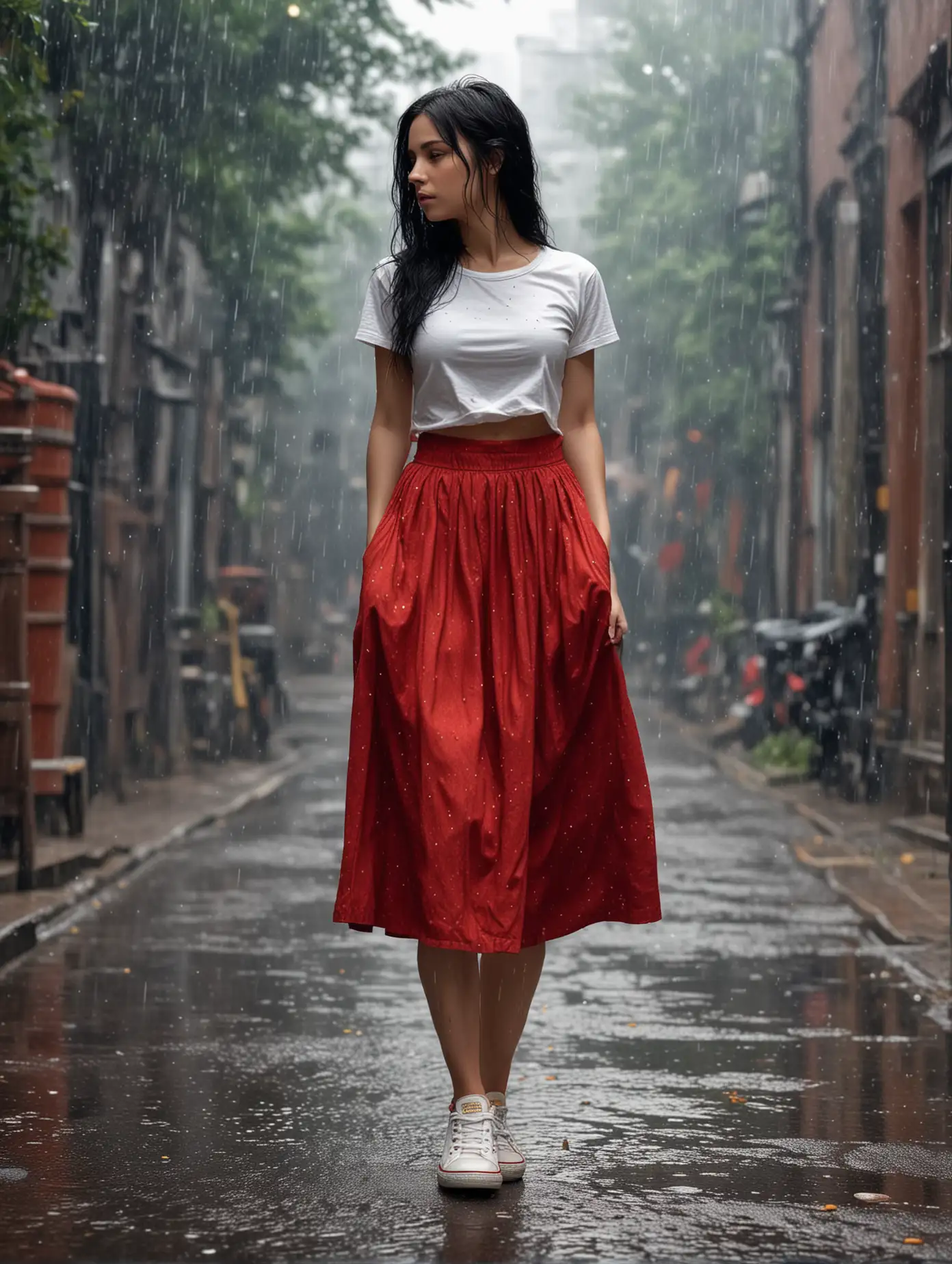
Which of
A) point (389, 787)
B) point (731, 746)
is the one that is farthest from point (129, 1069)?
point (731, 746)

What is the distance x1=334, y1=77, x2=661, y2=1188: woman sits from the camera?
174 inches

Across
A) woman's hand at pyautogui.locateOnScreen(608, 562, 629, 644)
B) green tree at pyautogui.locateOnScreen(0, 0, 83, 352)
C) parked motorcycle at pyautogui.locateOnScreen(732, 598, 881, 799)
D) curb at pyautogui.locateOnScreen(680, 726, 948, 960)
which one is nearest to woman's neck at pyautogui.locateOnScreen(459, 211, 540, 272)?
woman's hand at pyautogui.locateOnScreen(608, 562, 629, 644)

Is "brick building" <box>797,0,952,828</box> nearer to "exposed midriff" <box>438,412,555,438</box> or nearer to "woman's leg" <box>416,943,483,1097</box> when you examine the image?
"exposed midriff" <box>438,412,555,438</box>

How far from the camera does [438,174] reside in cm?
454

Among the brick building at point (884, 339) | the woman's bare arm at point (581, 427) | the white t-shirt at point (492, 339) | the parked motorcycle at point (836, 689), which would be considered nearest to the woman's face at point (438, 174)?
the white t-shirt at point (492, 339)

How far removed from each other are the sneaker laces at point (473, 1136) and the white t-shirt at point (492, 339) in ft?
4.69

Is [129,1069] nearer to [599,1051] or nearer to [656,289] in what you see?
[599,1051]

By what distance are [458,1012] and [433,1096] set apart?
3.68 ft

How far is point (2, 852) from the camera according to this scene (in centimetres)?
1021

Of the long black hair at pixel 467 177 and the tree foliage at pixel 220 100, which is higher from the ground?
the tree foliage at pixel 220 100

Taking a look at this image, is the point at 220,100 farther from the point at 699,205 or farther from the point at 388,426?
the point at 388,426

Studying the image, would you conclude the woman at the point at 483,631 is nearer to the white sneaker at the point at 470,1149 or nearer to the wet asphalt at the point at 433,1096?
the white sneaker at the point at 470,1149

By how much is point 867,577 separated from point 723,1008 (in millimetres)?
11223

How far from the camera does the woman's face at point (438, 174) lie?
179 inches
